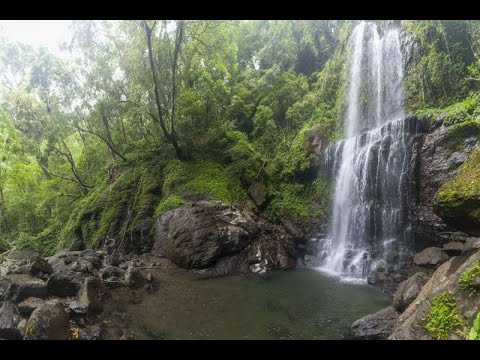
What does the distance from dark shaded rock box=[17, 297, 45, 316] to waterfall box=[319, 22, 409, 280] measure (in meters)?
9.98

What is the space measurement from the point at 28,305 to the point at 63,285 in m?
0.99

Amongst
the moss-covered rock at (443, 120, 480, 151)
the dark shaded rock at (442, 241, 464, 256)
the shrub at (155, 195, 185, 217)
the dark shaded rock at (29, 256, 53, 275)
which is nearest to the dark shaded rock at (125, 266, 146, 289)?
the dark shaded rock at (29, 256, 53, 275)

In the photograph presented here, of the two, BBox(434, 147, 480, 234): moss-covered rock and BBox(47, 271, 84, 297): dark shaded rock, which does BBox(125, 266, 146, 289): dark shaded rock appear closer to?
BBox(47, 271, 84, 297): dark shaded rock

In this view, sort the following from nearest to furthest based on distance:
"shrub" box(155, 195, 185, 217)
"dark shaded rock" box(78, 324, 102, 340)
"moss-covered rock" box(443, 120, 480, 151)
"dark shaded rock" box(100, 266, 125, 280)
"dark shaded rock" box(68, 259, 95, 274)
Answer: "dark shaded rock" box(78, 324, 102, 340) < "dark shaded rock" box(68, 259, 95, 274) < "dark shaded rock" box(100, 266, 125, 280) < "moss-covered rock" box(443, 120, 480, 151) < "shrub" box(155, 195, 185, 217)

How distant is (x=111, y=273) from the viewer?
10688 millimetres

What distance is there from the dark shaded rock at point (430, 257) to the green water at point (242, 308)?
5.86 feet

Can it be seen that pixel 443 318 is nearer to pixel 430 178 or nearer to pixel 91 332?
pixel 91 332

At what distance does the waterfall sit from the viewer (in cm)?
1269

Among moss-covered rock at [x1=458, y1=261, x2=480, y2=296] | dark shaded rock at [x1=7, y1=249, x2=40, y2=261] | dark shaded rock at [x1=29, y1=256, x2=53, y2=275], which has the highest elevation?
moss-covered rock at [x1=458, y1=261, x2=480, y2=296]

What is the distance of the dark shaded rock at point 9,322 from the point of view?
6.41 metres

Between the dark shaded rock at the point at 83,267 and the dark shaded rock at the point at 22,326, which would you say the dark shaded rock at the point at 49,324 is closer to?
the dark shaded rock at the point at 22,326

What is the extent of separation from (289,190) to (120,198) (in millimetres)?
8841

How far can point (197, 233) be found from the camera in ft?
43.9

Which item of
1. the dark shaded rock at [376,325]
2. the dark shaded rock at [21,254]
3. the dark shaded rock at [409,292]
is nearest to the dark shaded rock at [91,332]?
the dark shaded rock at [376,325]
